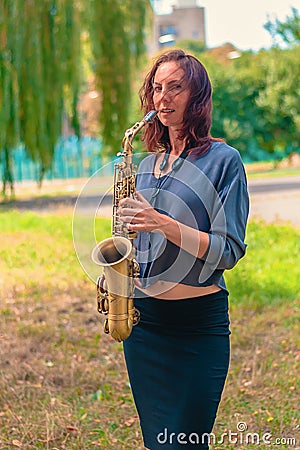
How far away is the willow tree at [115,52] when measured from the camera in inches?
442

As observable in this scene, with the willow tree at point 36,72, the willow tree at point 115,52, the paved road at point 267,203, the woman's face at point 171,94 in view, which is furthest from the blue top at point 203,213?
the willow tree at point 115,52

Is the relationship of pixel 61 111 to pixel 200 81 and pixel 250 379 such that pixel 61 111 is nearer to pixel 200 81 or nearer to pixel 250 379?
pixel 250 379

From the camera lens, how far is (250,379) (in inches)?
170

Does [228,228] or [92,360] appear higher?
[228,228]

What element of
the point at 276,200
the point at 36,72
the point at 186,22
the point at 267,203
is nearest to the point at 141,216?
the point at 36,72

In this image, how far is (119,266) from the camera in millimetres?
2322

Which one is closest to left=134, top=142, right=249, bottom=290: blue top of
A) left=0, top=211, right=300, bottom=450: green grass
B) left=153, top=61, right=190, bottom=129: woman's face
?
left=153, top=61, right=190, bottom=129: woman's face

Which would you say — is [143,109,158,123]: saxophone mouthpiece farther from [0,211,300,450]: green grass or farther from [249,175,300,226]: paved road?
[249,175,300,226]: paved road

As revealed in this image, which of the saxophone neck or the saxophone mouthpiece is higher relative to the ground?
the saxophone mouthpiece

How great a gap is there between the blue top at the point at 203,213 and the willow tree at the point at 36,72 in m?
8.09

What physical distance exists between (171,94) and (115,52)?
973 cm

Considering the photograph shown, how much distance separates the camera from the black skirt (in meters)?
2.31

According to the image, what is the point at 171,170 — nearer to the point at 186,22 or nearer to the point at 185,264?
the point at 185,264

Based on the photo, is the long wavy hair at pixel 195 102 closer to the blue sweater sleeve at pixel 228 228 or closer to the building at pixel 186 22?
the blue sweater sleeve at pixel 228 228
